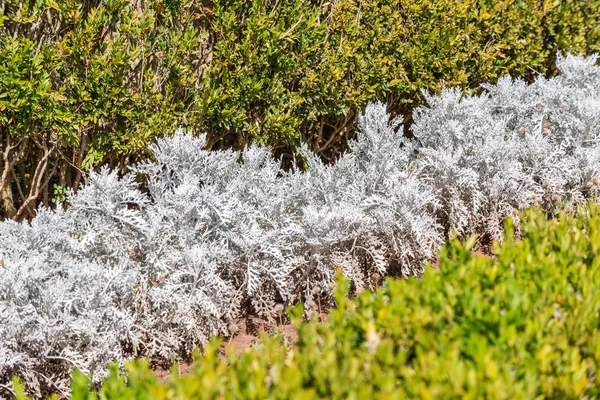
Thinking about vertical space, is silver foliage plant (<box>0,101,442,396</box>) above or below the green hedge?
below

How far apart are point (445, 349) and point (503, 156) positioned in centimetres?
323

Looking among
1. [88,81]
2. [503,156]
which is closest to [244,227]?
[88,81]

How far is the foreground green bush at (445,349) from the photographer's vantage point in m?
1.83

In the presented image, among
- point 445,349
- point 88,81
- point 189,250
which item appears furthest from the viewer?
point 88,81

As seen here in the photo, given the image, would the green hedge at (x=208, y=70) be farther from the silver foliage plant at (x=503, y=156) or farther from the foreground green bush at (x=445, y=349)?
the foreground green bush at (x=445, y=349)

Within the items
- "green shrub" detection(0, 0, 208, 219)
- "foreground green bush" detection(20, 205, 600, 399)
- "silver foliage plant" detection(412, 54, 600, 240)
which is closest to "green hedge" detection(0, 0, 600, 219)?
"green shrub" detection(0, 0, 208, 219)

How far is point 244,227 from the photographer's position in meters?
3.89

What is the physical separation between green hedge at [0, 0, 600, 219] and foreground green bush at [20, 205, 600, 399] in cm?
263

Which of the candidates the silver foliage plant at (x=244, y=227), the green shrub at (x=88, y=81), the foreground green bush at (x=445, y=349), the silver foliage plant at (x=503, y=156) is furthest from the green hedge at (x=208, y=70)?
the foreground green bush at (x=445, y=349)

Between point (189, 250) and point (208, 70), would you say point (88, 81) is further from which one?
point (189, 250)

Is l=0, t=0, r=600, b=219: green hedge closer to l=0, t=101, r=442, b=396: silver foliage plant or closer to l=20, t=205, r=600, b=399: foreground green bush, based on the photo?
l=0, t=101, r=442, b=396: silver foliage plant

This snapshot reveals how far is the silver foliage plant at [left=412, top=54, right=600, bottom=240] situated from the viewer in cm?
484

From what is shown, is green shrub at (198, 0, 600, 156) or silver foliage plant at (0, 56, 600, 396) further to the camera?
green shrub at (198, 0, 600, 156)

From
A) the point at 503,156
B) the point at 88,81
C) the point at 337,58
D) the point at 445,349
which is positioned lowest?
the point at 445,349
